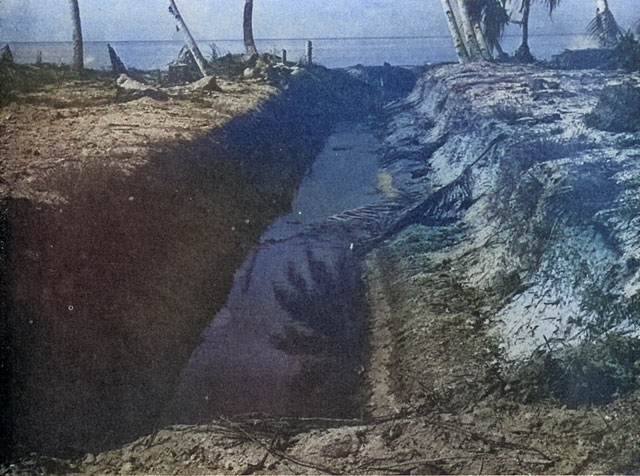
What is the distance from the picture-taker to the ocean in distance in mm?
4094

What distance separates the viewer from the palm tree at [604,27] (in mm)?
3857

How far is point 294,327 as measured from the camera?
415 cm

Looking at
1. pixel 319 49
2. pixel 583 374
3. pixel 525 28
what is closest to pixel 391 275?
pixel 583 374

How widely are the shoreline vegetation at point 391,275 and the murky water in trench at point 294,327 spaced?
135mm

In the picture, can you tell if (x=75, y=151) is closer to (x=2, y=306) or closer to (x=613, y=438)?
(x=2, y=306)

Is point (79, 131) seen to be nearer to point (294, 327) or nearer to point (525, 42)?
point (294, 327)

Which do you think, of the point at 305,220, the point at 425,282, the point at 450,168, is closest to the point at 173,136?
the point at 305,220

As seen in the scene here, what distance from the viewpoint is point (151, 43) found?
14.5ft

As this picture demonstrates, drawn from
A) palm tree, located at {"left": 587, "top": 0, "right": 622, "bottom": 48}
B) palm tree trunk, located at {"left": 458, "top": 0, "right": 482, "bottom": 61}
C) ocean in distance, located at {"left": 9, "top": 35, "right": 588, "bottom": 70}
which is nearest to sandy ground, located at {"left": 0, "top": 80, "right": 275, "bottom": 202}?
ocean in distance, located at {"left": 9, "top": 35, "right": 588, "bottom": 70}

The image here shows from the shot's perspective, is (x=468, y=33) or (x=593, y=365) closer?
(x=593, y=365)

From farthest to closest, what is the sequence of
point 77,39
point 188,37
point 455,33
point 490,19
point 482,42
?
point 482,42 → point 490,19 → point 455,33 → point 188,37 → point 77,39

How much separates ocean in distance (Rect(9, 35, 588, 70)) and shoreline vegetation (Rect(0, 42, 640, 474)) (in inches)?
12.6

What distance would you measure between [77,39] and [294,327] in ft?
7.77

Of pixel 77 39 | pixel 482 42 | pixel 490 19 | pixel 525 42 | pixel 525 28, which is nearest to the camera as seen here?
pixel 77 39
